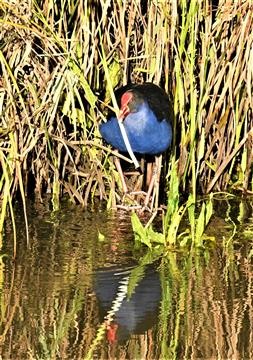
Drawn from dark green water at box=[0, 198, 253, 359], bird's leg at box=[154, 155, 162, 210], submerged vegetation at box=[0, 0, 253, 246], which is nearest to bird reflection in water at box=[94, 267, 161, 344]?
dark green water at box=[0, 198, 253, 359]

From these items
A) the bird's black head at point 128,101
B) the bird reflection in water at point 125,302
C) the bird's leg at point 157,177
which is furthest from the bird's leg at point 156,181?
the bird reflection in water at point 125,302

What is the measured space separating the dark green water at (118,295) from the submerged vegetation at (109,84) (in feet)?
0.70

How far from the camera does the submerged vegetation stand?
509 cm

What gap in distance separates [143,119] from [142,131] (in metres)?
0.06

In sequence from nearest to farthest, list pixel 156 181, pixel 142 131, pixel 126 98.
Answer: pixel 126 98, pixel 142 131, pixel 156 181

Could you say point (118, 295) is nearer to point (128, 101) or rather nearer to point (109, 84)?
point (109, 84)

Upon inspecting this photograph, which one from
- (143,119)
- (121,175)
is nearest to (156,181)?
(121,175)

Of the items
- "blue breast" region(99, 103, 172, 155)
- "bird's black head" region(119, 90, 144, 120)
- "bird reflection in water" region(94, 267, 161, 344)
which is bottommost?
"bird reflection in water" region(94, 267, 161, 344)

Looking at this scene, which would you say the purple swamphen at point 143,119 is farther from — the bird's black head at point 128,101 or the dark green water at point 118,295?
the dark green water at point 118,295

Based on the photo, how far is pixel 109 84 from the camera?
4941 millimetres

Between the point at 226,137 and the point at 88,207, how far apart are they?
791mm

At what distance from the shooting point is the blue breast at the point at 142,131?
5.27 m

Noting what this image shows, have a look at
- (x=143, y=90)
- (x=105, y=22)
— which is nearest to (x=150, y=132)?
(x=143, y=90)

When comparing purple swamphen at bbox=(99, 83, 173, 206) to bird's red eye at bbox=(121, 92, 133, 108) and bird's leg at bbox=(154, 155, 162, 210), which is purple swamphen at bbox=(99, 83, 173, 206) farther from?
bird's leg at bbox=(154, 155, 162, 210)
